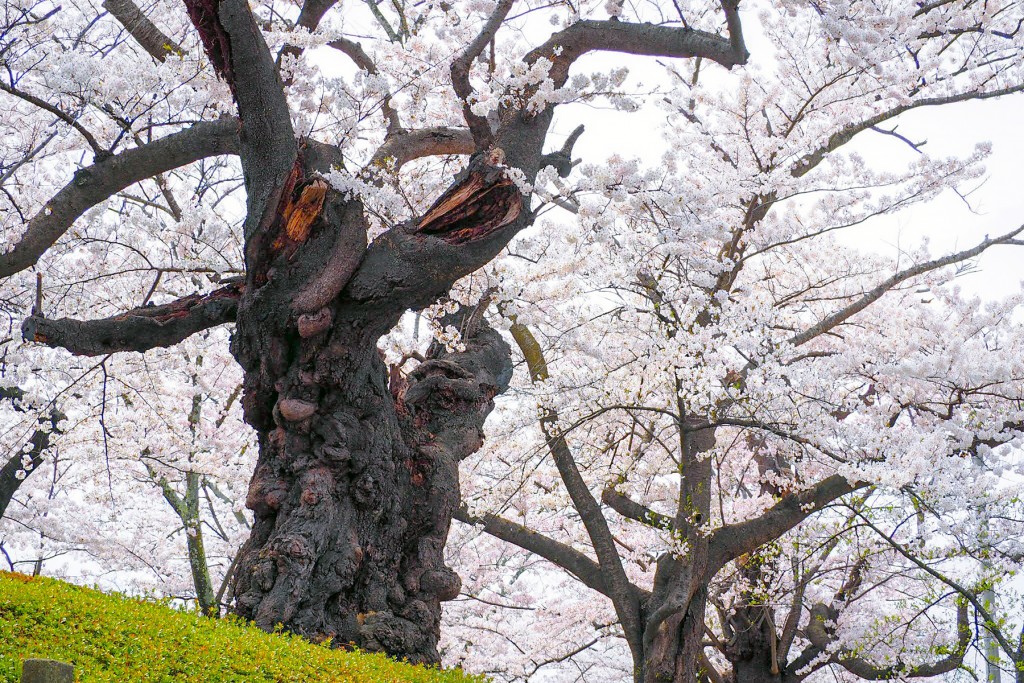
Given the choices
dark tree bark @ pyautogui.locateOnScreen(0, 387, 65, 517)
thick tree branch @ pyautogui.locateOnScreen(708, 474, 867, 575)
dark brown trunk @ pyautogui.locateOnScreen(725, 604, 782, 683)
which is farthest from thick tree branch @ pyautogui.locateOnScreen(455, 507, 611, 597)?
dark tree bark @ pyautogui.locateOnScreen(0, 387, 65, 517)

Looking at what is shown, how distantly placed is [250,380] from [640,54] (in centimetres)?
360

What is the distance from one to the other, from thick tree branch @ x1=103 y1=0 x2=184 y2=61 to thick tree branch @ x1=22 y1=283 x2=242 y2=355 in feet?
6.02

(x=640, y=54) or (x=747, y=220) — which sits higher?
(x=747, y=220)

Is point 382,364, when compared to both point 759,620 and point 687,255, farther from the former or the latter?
point 759,620

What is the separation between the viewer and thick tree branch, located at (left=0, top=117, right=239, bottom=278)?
4.78m

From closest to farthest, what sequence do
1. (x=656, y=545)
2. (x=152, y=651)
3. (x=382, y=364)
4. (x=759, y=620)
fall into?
(x=152, y=651)
(x=382, y=364)
(x=759, y=620)
(x=656, y=545)

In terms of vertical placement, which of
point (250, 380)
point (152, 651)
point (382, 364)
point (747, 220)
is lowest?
point (152, 651)

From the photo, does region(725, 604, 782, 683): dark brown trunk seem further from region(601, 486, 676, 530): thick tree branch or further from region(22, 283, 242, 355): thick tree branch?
region(22, 283, 242, 355): thick tree branch

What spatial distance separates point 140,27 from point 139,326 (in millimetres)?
2473

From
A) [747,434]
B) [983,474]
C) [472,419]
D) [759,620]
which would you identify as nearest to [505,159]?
[472,419]

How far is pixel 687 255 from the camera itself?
6.72m

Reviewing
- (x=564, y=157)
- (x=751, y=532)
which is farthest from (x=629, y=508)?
(x=564, y=157)

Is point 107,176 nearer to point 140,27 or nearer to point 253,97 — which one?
point 253,97

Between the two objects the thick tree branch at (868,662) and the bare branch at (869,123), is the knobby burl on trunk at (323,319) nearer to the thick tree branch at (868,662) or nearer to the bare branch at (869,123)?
the bare branch at (869,123)
